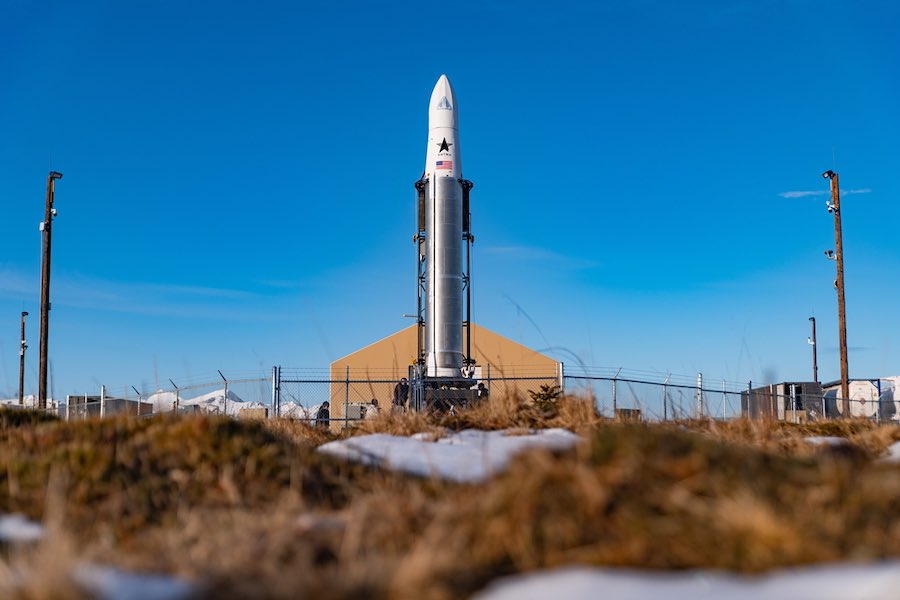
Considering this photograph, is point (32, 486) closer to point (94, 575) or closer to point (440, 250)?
point (94, 575)

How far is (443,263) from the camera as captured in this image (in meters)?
23.2

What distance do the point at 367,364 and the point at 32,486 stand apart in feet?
101

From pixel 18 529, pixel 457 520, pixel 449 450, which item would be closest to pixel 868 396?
pixel 449 450

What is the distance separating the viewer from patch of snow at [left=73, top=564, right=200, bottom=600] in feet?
9.65

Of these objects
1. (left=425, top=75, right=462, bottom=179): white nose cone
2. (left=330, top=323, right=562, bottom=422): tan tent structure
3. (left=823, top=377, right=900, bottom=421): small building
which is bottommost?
(left=823, top=377, right=900, bottom=421): small building

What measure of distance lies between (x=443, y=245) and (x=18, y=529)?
19034 mm

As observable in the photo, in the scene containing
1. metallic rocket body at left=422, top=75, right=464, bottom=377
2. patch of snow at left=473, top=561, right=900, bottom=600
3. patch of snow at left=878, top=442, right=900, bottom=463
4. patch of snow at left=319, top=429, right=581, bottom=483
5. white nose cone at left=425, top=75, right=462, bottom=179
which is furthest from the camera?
white nose cone at left=425, top=75, right=462, bottom=179

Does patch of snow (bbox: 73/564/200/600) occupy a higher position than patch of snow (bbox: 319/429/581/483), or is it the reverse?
patch of snow (bbox: 319/429/581/483)

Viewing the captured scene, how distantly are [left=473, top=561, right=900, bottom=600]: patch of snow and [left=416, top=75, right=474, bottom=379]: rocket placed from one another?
782 inches

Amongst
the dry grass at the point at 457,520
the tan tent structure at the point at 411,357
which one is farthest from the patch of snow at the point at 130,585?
the tan tent structure at the point at 411,357

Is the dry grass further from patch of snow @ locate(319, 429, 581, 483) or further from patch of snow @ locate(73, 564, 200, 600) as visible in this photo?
patch of snow @ locate(319, 429, 581, 483)

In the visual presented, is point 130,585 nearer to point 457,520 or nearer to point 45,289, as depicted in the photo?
point 457,520

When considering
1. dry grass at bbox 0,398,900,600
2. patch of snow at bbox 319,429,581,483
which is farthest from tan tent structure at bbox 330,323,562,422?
dry grass at bbox 0,398,900,600

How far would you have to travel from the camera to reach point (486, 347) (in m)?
35.8
